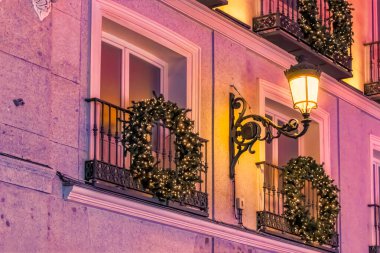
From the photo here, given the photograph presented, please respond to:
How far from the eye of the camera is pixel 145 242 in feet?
52.4

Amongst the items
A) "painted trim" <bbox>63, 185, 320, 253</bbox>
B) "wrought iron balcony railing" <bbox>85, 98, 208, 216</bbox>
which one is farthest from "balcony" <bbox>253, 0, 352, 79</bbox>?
"painted trim" <bbox>63, 185, 320, 253</bbox>

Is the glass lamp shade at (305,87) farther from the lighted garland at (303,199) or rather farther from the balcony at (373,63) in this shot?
the balcony at (373,63)

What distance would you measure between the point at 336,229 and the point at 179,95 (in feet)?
14.5

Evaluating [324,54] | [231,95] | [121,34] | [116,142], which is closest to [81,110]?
[116,142]

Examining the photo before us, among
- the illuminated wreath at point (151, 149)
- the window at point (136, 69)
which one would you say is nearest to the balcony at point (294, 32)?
the window at point (136, 69)

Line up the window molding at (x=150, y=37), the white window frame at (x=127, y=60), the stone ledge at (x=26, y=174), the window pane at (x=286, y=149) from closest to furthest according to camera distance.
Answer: the stone ledge at (x=26, y=174), the window molding at (x=150, y=37), the white window frame at (x=127, y=60), the window pane at (x=286, y=149)

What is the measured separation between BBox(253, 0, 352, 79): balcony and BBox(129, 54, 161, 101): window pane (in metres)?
2.20

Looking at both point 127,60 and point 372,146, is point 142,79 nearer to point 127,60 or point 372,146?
point 127,60

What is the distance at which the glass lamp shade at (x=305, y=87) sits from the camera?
57.0 ft

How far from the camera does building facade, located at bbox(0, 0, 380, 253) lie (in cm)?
1435

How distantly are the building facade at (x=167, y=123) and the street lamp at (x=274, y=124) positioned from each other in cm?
8

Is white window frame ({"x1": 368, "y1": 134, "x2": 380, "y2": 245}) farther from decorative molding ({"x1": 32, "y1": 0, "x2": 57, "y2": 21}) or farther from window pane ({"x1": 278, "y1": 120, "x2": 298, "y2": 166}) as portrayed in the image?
decorative molding ({"x1": 32, "y1": 0, "x2": 57, "y2": 21})

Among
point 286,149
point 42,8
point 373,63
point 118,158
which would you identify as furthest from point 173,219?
point 373,63

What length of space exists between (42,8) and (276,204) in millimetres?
6110
